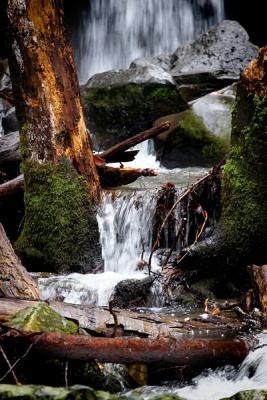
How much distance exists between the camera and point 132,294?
4648mm

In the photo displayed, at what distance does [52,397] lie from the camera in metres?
1.83

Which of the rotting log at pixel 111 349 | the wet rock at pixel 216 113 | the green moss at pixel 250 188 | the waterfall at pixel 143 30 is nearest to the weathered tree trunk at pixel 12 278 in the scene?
the rotting log at pixel 111 349

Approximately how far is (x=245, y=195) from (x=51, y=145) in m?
2.15

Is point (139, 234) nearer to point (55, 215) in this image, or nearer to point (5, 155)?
point (55, 215)

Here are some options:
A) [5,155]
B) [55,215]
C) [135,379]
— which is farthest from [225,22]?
[135,379]

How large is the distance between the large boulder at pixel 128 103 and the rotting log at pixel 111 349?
8.65m

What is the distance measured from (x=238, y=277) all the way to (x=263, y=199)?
30.3 inches

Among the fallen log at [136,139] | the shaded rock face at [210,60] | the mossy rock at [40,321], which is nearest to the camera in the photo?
the mossy rock at [40,321]

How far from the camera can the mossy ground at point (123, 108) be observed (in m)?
11.0

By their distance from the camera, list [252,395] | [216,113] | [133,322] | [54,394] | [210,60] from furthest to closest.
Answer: [210,60] < [216,113] < [133,322] < [252,395] < [54,394]

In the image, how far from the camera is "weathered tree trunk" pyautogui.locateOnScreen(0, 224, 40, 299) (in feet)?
10.9

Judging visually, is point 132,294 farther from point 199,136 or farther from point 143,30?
point 143,30

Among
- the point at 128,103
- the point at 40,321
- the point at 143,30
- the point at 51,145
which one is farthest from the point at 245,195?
the point at 143,30

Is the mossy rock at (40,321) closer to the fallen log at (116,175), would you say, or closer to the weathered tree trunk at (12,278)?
the weathered tree trunk at (12,278)
